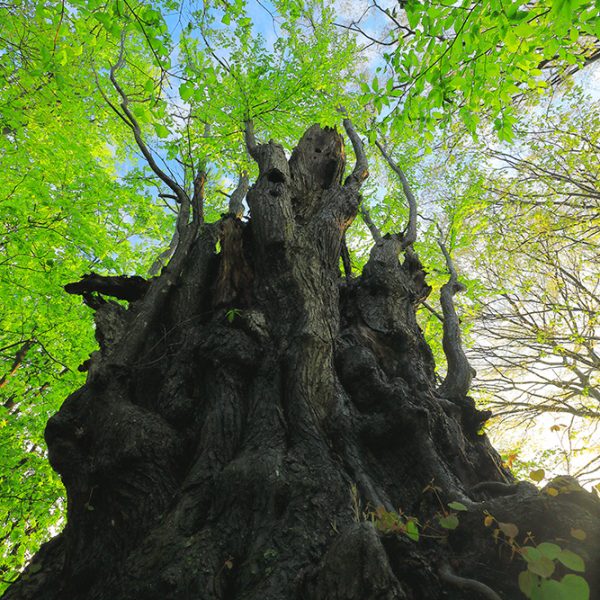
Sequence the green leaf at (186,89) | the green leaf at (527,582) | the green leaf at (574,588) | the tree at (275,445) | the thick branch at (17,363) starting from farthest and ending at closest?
1. the thick branch at (17,363)
2. the green leaf at (186,89)
3. the tree at (275,445)
4. the green leaf at (527,582)
5. the green leaf at (574,588)

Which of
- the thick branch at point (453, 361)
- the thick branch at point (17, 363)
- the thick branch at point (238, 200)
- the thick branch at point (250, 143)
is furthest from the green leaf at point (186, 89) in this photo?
the thick branch at point (17, 363)

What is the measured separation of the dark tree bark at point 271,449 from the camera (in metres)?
1.75

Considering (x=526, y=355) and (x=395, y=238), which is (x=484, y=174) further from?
(x=395, y=238)

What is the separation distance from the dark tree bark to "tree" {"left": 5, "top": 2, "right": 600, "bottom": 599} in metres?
0.01

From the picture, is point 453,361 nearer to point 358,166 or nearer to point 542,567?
point 542,567

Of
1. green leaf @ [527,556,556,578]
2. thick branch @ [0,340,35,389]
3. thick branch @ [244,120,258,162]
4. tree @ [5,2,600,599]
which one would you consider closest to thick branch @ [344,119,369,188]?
tree @ [5,2,600,599]

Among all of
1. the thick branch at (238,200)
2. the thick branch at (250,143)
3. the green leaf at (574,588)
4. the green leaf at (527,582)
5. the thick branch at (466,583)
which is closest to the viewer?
the green leaf at (574,588)

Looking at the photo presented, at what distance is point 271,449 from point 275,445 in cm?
6

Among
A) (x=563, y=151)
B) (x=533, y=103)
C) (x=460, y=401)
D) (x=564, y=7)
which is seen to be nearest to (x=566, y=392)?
(x=563, y=151)

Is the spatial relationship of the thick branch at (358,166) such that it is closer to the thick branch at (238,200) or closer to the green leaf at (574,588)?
the thick branch at (238,200)

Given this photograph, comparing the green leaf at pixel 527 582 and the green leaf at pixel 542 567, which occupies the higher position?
the green leaf at pixel 542 567

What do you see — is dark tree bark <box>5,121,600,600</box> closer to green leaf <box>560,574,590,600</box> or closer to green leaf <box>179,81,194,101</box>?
green leaf <box>560,574,590,600</box>

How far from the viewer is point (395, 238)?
15.7ft

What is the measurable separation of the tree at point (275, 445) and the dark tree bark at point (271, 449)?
0.01m
